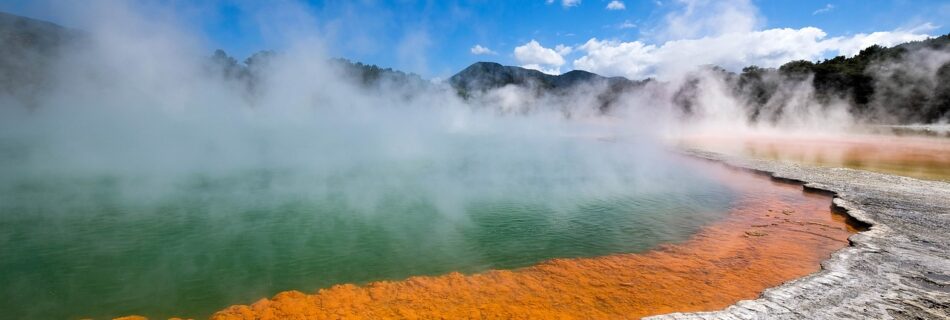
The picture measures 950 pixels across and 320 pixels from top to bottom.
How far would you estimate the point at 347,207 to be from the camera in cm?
673

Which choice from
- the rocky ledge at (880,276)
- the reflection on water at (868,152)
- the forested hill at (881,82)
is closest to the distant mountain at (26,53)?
the rocky ledge at (880,276)

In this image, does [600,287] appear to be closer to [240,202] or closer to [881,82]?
[240,202]

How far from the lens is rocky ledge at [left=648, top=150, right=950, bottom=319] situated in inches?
127

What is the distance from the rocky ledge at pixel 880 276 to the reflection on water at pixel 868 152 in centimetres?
550

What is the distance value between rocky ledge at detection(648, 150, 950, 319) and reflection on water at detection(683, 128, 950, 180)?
5.50 m

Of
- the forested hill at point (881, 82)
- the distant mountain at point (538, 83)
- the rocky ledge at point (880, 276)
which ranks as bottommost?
the rocky ledge at point (880, 276)

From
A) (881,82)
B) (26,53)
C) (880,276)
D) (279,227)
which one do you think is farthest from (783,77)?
(26,53)

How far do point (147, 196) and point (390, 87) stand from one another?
31.3 meters

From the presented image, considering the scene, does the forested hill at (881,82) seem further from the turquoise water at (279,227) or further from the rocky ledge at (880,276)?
the turquoise water at (279,227)

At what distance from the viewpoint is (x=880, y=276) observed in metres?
3.83

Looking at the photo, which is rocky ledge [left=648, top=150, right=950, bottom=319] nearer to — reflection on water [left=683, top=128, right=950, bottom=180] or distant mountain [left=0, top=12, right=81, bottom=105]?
reflection on water [left=683, top=128, right=950, bottom=180]

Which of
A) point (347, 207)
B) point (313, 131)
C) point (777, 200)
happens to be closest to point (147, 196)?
point (347, 207)

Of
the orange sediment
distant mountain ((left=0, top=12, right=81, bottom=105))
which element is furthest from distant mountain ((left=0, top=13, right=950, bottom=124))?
the orange sediment

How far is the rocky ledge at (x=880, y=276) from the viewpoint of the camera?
321cm
